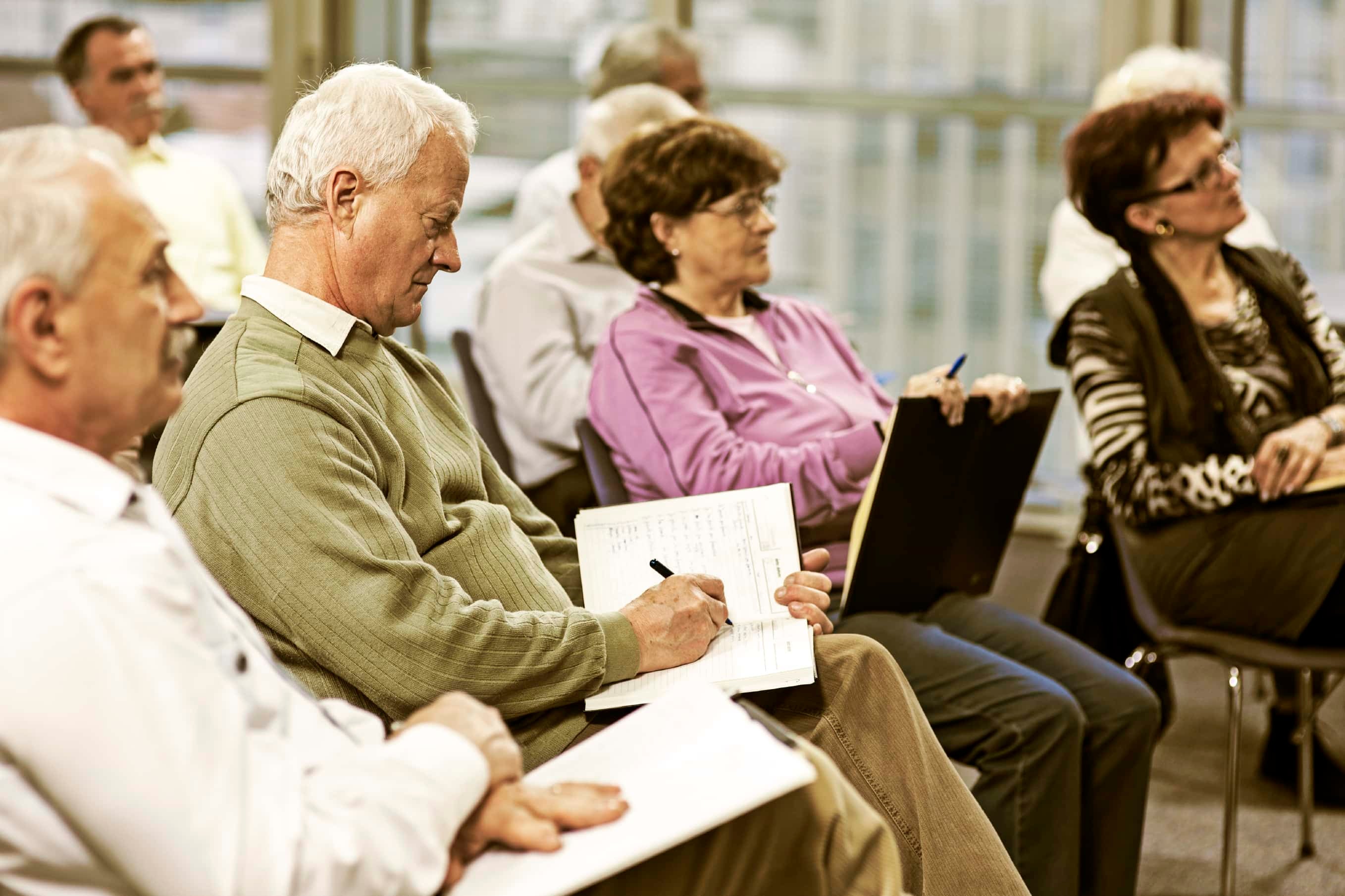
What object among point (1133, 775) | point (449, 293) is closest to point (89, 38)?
point (449, 293)

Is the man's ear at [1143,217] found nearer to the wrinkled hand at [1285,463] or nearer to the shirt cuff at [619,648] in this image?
the wrinkled hand at [1285,463]

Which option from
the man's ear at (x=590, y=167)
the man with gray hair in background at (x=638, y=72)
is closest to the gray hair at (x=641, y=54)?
the man with gray hair in background at (x=638, y=72)

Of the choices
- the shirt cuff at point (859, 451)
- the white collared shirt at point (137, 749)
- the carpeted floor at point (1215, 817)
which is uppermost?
the white collared shirt at point (137, 749)

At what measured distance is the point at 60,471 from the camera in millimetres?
956

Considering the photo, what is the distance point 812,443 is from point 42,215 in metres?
1.49

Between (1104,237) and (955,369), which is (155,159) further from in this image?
(955,369)

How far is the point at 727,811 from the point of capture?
3.42ft

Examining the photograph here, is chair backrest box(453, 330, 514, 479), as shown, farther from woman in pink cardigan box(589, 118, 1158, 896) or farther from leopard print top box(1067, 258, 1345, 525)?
leopard print top box(1067, 258, 1345, 525)

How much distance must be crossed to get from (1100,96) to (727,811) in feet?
10.3

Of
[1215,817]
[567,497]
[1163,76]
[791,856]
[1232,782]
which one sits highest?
[1163,76]

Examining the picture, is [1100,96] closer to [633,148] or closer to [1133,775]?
[633,148]

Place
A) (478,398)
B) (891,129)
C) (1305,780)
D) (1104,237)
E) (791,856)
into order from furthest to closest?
(891,129) → (1104,237) → (478,398) → (1305,780) → (791,856)

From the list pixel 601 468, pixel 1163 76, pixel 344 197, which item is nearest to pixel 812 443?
pixel 601 468

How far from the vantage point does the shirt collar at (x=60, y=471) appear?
0.95 m
